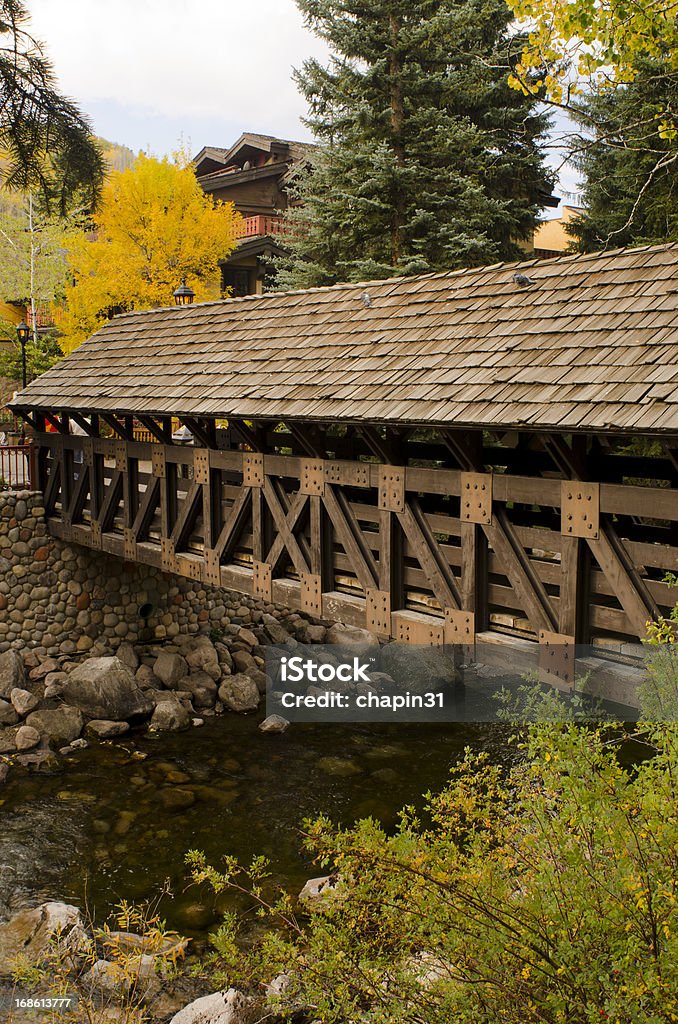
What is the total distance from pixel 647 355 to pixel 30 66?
16.5ft

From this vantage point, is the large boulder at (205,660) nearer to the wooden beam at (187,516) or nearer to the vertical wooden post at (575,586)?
the wooden beam at (187,516)

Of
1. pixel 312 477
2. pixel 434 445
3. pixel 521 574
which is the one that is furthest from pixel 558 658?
pixel 434 445

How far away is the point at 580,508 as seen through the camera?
675 cm

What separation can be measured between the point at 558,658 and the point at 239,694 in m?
7.33

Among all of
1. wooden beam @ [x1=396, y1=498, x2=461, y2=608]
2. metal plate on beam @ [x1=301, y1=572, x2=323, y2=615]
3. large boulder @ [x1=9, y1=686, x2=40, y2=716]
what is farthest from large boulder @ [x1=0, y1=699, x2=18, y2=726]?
wooden beam @ [x1=396, y1=498, x2=461, y2=608]

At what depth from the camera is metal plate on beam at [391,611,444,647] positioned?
8117mm

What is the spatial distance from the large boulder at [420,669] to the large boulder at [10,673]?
18.6ft

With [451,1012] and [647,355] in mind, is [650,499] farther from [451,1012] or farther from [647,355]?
[451,1012]

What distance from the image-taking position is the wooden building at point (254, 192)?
3086cm

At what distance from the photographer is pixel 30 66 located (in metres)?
6.92

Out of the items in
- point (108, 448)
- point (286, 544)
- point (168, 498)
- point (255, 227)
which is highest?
point (255, 227)

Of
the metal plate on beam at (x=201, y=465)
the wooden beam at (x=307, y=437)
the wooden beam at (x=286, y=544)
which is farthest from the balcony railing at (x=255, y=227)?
the wooden beam at (x=307, y=437)

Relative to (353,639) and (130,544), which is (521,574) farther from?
(353,639)

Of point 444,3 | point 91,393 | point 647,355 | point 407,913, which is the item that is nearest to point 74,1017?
point 407,913
